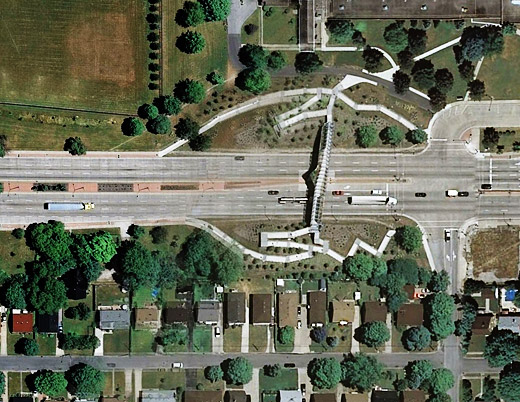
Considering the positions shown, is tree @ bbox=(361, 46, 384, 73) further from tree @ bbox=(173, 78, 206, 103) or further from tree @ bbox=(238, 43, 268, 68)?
tree @ bbox=(173, 78, 206, 103)

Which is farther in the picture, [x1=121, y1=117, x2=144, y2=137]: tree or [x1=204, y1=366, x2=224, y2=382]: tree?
[x1=204, y1=366, x2=224, y2=382]: tree

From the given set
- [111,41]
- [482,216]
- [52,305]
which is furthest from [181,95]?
[482,216]

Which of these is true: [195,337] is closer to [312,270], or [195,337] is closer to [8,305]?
[312,270]

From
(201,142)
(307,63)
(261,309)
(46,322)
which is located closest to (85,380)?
(46,322)

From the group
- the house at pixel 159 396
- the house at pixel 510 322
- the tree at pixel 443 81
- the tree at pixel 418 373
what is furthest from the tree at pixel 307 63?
the house at pixel 159 396

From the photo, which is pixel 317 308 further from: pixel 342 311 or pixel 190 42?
pixel 190 42

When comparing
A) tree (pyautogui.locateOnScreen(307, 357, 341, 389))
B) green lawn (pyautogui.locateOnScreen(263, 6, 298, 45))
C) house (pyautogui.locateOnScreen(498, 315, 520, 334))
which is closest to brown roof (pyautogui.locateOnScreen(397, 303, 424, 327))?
tree (pyautogui.locateOnScreen(307, 357, 341, 389))
